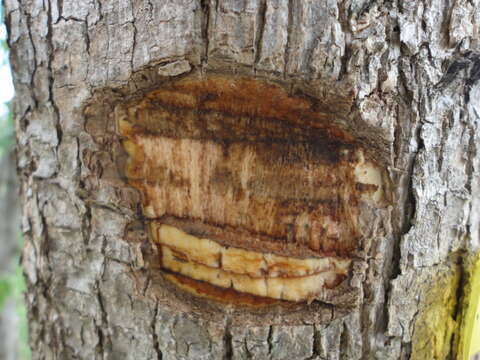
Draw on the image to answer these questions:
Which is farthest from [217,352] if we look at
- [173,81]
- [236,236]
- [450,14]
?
[450,14]

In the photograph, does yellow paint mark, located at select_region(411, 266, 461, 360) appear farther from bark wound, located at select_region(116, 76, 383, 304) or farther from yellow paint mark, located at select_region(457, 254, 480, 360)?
bark wound, located at select_region(116, 76, 383, 304)

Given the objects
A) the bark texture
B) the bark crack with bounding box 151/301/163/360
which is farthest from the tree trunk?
the bark texture

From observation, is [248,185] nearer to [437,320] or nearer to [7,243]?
[437,320]

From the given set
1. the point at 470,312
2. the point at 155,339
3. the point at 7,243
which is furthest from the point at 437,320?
the point at 7,243

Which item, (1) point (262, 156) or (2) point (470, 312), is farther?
(2) point (470, 312)

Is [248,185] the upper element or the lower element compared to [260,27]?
lower

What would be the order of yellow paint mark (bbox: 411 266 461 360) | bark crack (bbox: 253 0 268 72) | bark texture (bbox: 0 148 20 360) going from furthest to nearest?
bark texture (bbox: 0 148 20 360) < yellow paint mark (bbox: 411 266 461 360) < bark crack (bbox: 253 0 268 72)

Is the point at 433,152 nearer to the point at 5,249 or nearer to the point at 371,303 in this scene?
the point at 371,303
